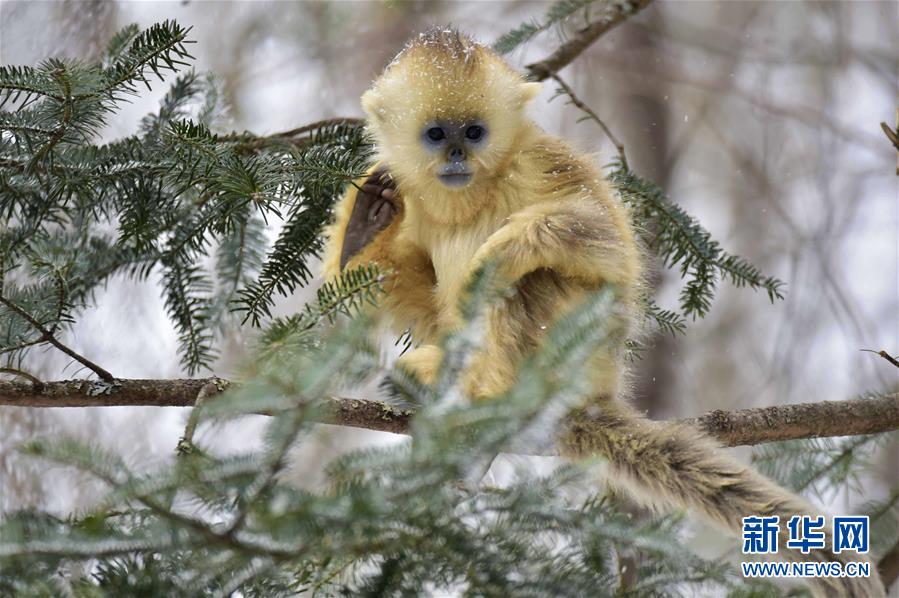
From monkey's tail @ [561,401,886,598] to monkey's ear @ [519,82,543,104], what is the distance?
1.18 m

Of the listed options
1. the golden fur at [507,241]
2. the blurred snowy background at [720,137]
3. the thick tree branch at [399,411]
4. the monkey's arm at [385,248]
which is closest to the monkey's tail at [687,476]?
the golden fur at [507,241]

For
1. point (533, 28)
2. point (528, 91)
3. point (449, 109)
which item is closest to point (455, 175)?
point (449, 109)

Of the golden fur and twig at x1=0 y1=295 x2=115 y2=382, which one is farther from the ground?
the golden fur

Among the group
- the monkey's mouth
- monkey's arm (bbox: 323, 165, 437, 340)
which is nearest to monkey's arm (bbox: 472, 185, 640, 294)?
the monkey's mouth

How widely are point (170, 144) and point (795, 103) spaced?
7518mm

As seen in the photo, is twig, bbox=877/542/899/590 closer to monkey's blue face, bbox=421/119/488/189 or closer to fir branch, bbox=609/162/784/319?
fir branch, bbox=609/162/784/319

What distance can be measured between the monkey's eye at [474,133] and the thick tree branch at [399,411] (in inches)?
44.9

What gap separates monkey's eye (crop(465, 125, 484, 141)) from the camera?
11.0ft

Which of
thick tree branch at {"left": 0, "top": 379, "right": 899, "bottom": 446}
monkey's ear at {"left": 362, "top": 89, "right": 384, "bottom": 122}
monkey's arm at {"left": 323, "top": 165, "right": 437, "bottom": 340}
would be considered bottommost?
thick tree branch at {"left": 0, "top": 379, "right": 899, "bottom": 446}

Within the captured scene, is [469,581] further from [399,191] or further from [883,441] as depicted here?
[883,441]

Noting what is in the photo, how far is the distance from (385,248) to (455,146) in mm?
573

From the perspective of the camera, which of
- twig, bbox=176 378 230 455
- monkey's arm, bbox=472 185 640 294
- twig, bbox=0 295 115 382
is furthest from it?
monkey's arm, bbox=472 185 640 294

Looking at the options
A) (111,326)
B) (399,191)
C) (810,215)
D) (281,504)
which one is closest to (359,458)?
(281,504)

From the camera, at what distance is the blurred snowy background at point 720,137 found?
23.4ft
